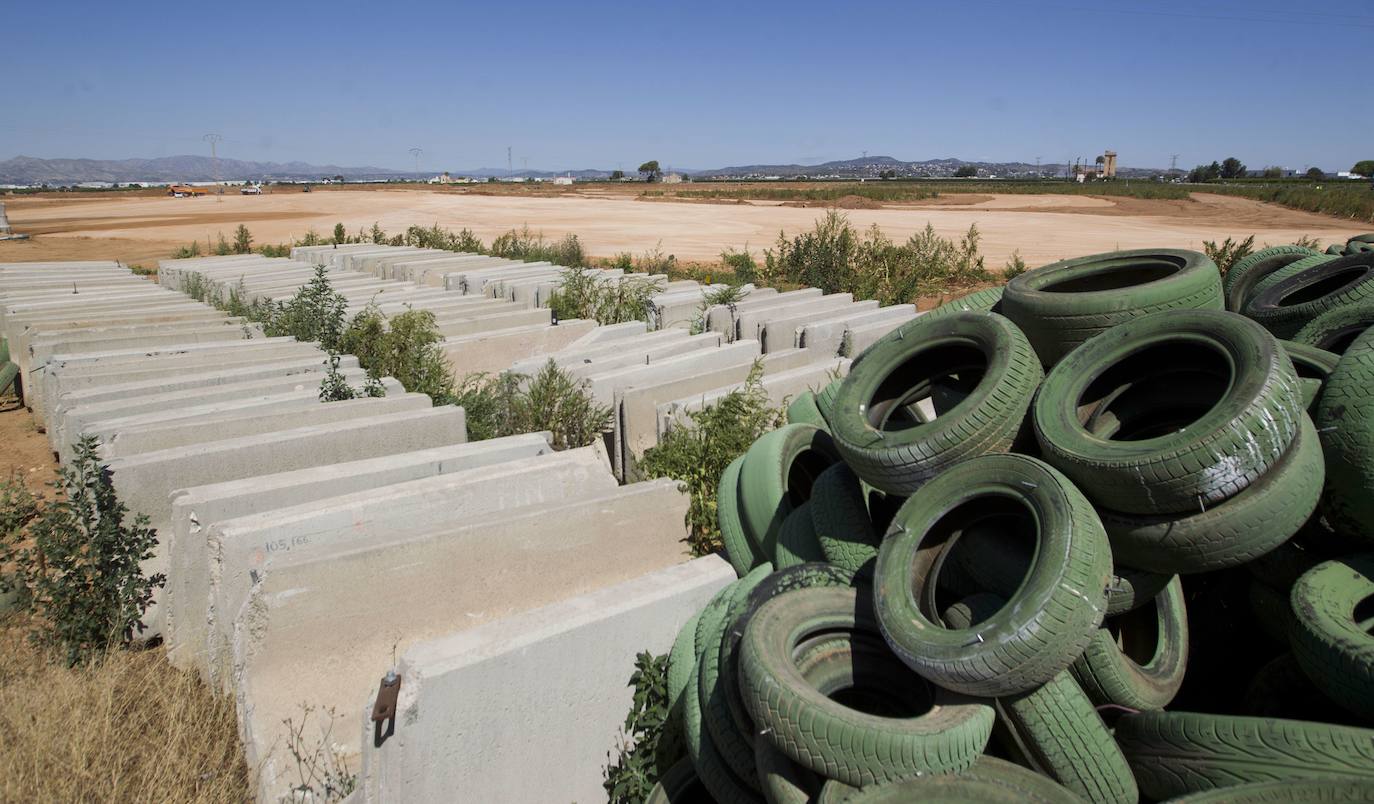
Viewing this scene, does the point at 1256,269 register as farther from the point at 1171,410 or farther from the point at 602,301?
the point at 602,301

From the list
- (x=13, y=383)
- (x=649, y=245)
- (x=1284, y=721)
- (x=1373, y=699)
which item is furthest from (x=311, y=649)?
(x=649, y=245)

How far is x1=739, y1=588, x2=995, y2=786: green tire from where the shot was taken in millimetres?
2604

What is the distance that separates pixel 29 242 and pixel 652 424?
33557mm

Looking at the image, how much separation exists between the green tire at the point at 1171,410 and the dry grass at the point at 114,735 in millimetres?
3794

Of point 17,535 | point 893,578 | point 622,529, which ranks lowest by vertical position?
point 17,535

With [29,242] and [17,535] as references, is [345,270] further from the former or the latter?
[29,242]

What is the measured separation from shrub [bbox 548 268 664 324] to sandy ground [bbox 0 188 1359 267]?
13961mm

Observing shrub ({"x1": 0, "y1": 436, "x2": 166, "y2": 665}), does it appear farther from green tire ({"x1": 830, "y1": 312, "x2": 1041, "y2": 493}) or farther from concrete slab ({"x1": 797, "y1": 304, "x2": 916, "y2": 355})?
concrete slab ({"x1": 797, "y1": 304, "x2": 916, "y2": 355})

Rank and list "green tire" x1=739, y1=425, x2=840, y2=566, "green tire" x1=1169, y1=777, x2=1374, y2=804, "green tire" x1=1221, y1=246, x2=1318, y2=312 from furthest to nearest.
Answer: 1. "green tire" x1=1221, y1=246, x2=1318, y2=312
2. "green tire" x1=739, y1=425, x2=840, y2=566
3. "green tire" x1=1169, y1=777, x2=1374, y2=804

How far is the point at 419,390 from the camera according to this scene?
7539 millimetres

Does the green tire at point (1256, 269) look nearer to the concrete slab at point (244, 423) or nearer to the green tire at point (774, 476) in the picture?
the green tire at point (774, 476)

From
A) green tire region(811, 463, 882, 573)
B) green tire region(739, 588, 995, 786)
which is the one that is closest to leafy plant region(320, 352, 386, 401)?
green tire region(811, 463, 882, 573)

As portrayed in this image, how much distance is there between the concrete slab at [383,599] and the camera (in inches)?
143

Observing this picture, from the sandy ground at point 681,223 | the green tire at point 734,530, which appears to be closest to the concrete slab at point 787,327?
the green tire at point 734,530
